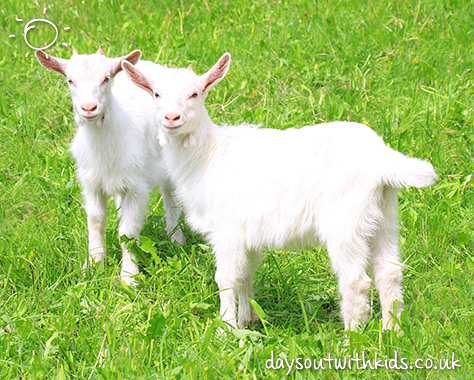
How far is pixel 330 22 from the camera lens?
6.80 meters

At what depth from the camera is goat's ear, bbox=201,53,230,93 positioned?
4.07m

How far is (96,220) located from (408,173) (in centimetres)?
221

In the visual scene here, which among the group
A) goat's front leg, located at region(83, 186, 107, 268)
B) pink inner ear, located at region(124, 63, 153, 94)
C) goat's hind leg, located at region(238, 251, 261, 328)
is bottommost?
goat's hind leg, located at region(238, 251, 261, 328)

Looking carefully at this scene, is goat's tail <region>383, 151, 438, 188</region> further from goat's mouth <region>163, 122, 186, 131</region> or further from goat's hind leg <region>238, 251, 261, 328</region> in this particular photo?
goat's mouth <region>163, 122, 186, 131</region>

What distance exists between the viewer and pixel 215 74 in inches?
162

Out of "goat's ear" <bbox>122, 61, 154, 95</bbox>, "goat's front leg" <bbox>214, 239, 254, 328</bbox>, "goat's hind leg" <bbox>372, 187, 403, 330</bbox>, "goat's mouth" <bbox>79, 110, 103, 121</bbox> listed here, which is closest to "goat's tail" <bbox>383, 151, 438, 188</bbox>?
"goat's hind leg" <bbox>372, 187, 403, 330</bbox>

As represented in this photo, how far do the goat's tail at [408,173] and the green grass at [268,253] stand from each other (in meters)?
0.67

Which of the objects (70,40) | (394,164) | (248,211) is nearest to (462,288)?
(394,164)

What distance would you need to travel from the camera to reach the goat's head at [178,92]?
3.92m

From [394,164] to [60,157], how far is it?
126 inches

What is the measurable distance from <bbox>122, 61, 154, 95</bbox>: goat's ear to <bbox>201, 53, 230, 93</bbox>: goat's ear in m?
0.30

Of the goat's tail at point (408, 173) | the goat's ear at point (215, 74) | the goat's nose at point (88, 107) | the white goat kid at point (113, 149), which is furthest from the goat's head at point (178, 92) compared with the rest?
the goat's tail at point (408, 173)

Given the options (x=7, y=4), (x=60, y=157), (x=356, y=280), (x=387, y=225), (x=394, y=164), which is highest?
(x=7, y=4)

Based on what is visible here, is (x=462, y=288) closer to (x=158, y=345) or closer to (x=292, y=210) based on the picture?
(x=292, y=210)
